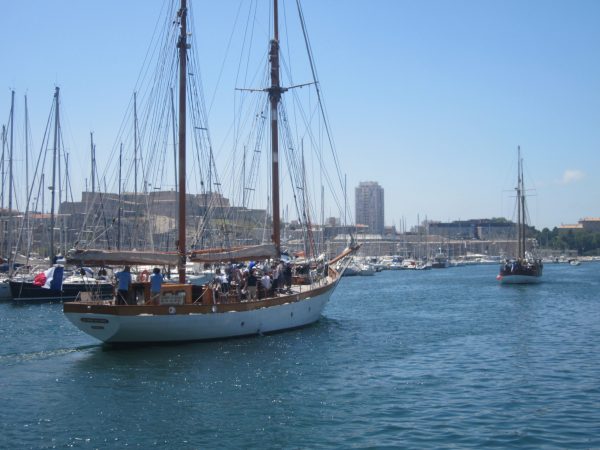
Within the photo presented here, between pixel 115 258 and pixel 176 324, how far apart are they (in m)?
3.62

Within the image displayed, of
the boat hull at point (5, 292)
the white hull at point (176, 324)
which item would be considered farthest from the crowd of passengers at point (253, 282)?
the boat hull at point (5, 292)

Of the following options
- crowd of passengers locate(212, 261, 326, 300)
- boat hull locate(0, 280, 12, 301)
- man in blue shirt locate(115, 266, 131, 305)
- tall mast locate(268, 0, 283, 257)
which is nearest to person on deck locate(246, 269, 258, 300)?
crowd of passengers locate(212, 261, 326, 300)

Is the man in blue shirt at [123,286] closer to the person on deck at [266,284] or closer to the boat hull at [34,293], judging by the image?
the person on deck at [266,284]

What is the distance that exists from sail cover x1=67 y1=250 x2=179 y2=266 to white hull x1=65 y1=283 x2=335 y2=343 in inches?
95.9

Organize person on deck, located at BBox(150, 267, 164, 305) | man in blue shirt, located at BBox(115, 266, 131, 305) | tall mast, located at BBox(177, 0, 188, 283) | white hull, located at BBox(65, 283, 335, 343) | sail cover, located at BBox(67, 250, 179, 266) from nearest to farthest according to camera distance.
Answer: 1. white hull, located at BBox(65, 283, 335, 343)
2. person on deck, located at BBox(150, 267, 164, 305)
3. man in blue shirt, located at BBox(115, 266, 131, 305)
4. sail cover, located at BBox(67, 250, 179, 266)
5. tall mast, located at BBox(177, 0, 188, 283)

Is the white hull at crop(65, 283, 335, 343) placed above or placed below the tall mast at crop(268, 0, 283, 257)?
below

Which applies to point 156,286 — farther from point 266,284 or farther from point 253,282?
point 266,284

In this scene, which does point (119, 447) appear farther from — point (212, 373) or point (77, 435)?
point (212, 373)

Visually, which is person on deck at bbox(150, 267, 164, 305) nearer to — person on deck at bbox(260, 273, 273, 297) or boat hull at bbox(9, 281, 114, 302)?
person on deck at bbox(260, 273, 273, 297)

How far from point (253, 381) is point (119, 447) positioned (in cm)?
714

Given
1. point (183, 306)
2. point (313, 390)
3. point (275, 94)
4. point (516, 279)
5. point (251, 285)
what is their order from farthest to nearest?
point (516, 279) → point (275, 94) → point (251, 285) → point (183, 306) → point (313, 390)

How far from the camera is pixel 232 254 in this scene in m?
31.3

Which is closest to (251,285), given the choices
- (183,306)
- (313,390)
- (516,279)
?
(183,306)

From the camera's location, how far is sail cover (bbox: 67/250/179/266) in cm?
2762
